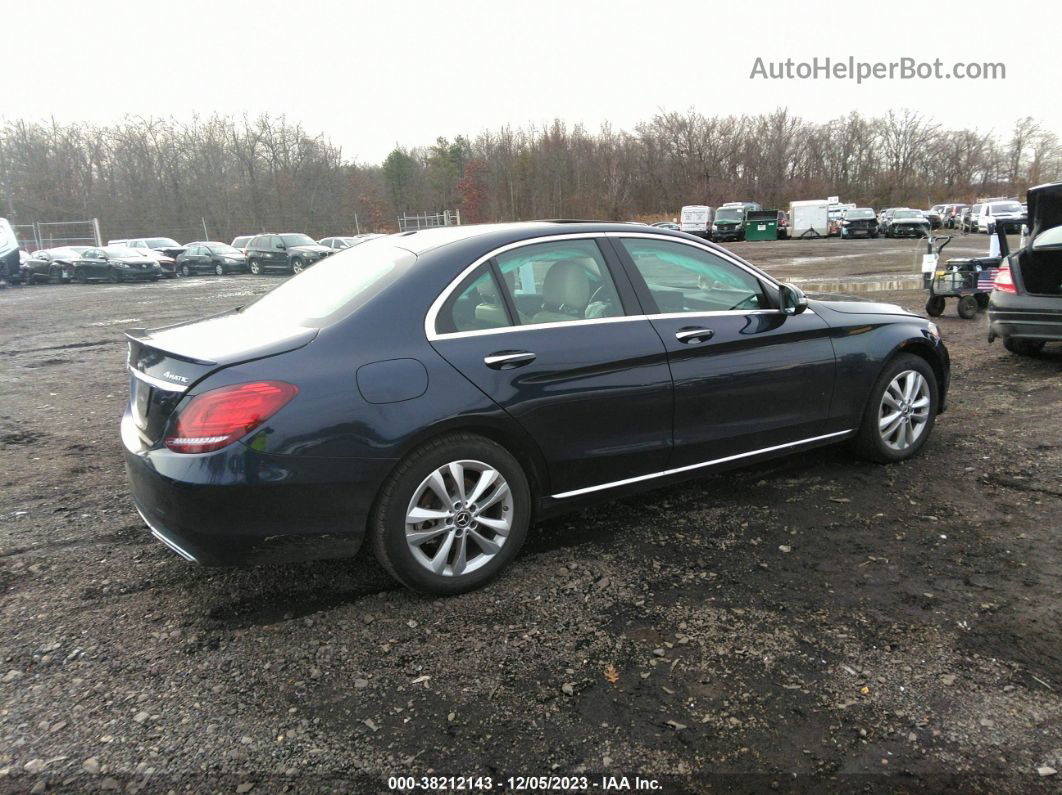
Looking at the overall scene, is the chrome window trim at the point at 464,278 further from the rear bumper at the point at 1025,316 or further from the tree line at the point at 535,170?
the tree line at the point at 535,170

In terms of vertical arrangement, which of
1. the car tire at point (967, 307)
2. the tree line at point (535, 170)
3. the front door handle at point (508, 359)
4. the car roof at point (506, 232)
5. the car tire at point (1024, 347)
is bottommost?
the car tire at point (1024, 347)

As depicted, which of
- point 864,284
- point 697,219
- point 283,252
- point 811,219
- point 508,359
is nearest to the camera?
point 508,359

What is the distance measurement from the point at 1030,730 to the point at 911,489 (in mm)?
2186

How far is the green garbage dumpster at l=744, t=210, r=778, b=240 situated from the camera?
158 feet

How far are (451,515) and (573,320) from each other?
3.70 feet

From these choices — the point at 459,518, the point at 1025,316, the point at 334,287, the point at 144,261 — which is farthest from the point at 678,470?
the point at 144,261

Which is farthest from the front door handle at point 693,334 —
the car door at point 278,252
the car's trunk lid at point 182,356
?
the car door at point 278,252

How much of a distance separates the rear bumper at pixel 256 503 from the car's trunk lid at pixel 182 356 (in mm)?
209

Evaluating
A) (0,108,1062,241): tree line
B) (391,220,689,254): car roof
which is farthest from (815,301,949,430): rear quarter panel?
(0,108,1062,241): tree line

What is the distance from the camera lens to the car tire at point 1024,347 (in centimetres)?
782

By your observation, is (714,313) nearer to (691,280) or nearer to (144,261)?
(691,280)

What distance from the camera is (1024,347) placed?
7910mm

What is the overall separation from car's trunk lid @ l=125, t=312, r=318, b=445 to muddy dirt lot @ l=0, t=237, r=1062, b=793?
90 cm

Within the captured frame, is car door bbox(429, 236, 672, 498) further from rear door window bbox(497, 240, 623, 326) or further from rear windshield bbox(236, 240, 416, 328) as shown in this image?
rear windshield bbox(236, 240, 416, 328)
